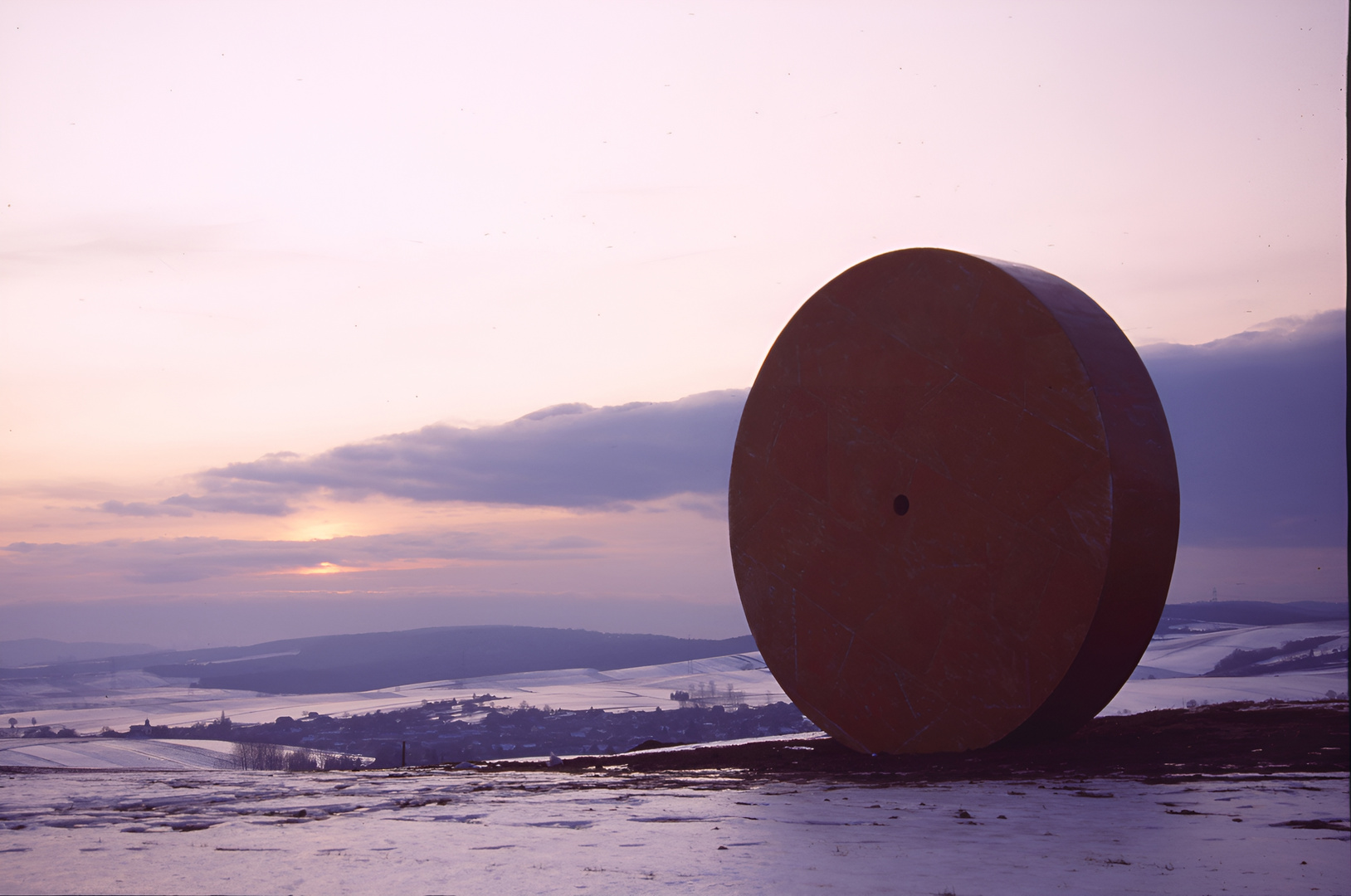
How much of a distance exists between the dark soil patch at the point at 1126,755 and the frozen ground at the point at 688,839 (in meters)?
0.69

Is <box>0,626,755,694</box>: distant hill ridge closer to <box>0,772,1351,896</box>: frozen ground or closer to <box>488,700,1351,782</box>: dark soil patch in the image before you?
<box>488,700,1351,782</box>: dark soil patch

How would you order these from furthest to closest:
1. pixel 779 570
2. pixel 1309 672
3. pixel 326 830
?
pixel 1309 672, pixel 779 570, pixel 326 830

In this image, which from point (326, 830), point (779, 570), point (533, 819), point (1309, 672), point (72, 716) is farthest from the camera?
point (72, 716)

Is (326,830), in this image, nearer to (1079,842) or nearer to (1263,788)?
(1079,842)

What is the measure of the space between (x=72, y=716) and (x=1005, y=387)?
65.1m

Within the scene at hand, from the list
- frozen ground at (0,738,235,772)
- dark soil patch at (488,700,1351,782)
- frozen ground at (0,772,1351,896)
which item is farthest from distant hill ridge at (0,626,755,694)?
frozen ground at (0,772,1351,896)

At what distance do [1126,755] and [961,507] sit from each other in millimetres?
2300

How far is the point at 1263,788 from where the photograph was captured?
5.73 metres

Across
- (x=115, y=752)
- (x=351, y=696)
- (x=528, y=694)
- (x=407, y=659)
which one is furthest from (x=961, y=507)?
(x=407, y=659)

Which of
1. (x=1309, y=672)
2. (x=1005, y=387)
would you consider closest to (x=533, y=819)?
(x=1005, y=387)

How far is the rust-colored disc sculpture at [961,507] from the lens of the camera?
8086mm

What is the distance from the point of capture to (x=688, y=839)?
4715 mm

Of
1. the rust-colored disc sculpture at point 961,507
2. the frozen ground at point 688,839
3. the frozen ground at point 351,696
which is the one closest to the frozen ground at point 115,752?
the rust-colored disc sculpture at point 961,507

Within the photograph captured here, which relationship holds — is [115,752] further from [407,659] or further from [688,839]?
[407,659]
